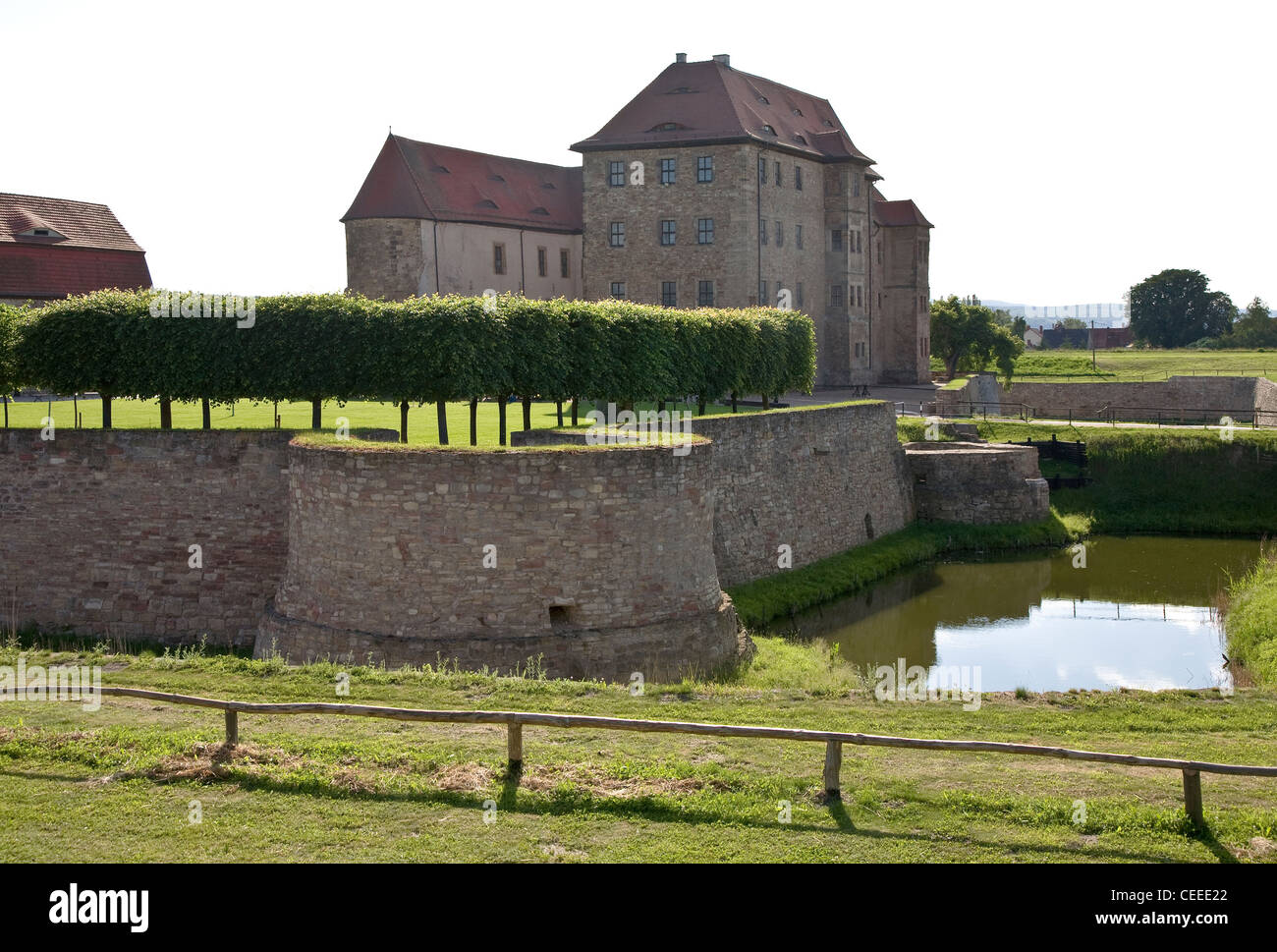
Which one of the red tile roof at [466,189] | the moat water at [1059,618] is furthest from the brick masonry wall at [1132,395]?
the red tile roof at [466,189]

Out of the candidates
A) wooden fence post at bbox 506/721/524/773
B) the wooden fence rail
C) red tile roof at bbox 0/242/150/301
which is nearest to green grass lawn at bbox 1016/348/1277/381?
red tile roof at bbox 0/242/150/301

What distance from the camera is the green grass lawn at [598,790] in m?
9.04

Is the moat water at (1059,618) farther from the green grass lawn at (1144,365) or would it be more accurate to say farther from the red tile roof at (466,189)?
the green grass lawn at (1144,365)

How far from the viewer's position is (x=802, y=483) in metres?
29.4

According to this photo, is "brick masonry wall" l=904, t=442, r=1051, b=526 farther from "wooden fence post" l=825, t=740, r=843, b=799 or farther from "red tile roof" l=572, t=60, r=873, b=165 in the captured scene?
"wooden fence post" l=825, t=740, r=843, b=799

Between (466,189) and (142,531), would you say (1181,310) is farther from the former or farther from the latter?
(142,531)

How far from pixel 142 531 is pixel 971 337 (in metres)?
51.2

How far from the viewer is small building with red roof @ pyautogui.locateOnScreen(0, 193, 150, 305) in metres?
43.9

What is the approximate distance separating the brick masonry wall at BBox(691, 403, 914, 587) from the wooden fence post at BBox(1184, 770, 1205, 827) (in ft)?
45.0

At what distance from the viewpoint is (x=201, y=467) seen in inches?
840

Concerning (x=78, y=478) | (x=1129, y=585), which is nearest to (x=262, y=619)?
(x=78, y=478)

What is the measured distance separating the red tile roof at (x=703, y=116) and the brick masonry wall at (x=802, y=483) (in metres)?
16.5
